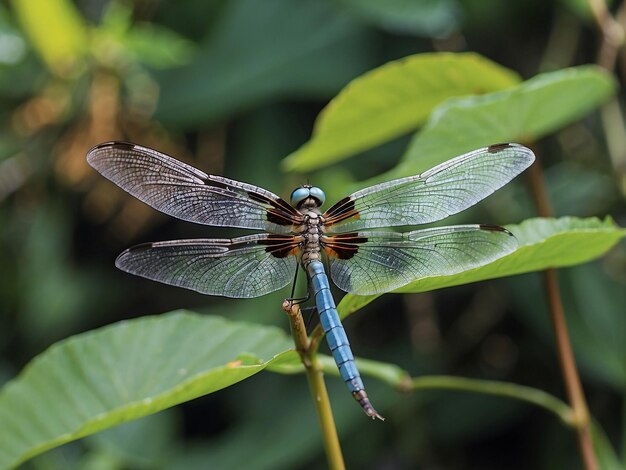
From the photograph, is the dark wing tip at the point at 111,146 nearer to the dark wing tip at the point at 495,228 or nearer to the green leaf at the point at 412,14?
the dark wing tip at the point at 495,228

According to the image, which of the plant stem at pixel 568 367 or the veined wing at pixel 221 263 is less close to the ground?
the veined wing at pixel 221 263

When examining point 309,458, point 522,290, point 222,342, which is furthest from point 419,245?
point 309,458

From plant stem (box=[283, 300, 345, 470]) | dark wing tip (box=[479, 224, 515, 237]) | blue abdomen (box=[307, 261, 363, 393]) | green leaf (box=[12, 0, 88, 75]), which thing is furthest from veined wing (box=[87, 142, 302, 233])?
green leaf (box=[12, 0, 88, 75])

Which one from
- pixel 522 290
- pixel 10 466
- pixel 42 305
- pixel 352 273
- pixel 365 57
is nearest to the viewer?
pixel 10 466

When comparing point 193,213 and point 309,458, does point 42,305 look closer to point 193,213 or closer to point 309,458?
point 309,458

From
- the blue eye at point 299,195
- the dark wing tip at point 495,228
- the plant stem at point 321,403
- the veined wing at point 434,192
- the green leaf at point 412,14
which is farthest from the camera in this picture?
the green leaf at point 412,14

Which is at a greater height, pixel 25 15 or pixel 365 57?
pixel 25 15

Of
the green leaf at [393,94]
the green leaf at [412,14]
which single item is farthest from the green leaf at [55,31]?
the green leaf at [393,94]
